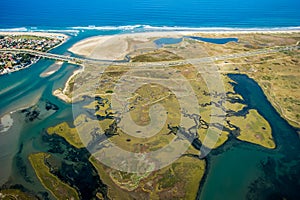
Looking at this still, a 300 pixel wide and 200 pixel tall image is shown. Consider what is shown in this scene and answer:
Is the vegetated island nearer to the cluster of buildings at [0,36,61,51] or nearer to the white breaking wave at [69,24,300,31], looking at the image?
the cluster of buildings at [0,36,61,51]

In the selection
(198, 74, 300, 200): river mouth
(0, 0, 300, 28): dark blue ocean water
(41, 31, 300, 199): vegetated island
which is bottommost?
(198, 74, 300, 200): river mouth

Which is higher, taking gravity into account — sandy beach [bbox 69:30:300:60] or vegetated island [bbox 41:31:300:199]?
sandy beach [bbox 69:30:300:60]

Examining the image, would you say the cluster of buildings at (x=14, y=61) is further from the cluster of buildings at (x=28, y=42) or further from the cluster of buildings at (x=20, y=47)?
the cluster of buildings at (x=28, y=42)

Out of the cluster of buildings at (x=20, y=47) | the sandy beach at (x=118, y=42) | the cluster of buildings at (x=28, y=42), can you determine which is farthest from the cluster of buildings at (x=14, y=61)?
the sandy beach at (x=118, y=42)

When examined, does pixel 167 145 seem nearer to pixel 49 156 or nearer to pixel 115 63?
pixel 49 156

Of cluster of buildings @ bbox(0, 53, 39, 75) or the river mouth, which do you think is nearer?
the river mouth

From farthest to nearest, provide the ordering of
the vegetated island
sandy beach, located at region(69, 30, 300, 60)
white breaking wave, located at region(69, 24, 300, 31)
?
white breaking wave, located at region(69, 24, 300, 31) → sandy beach, located at region(69, 30, 300, 60) → the vegetated island

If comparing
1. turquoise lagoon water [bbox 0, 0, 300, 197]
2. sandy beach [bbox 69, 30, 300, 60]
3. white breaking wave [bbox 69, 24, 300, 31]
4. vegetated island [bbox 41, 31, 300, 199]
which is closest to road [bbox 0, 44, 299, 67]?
vegetated island [bbox 41, 31, 300, 199]
